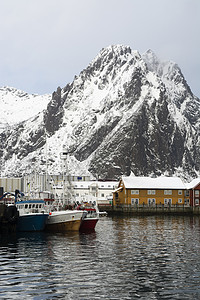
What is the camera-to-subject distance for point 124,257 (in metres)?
39.0

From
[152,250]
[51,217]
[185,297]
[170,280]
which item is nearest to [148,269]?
[170,280]

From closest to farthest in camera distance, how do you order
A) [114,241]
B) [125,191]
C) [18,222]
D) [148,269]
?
[148,269] < [114,241] < [18,222] < [125,191]

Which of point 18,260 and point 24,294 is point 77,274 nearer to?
point 24,294

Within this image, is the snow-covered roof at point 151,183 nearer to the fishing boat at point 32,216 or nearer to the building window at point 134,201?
the building window at point 134,201

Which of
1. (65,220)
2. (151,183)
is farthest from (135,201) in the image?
(65,220)

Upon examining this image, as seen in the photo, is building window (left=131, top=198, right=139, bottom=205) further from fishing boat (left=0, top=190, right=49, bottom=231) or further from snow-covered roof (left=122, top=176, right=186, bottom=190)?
fishing boat (left=0, top=190, right=49, bottom=231)

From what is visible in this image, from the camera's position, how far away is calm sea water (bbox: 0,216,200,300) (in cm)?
2631

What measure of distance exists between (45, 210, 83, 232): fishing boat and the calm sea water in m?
12.7

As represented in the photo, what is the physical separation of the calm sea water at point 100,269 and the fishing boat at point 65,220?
502 inches

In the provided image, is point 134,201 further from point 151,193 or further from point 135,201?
point 151,193

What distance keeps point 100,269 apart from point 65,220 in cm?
3345

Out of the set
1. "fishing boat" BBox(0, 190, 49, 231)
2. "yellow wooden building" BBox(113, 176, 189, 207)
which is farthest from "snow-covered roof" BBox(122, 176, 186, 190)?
"fishing boat" BBox(0, 190, 49, 231)

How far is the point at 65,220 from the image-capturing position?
66.1 meters

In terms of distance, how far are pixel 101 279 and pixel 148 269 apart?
5283mm
